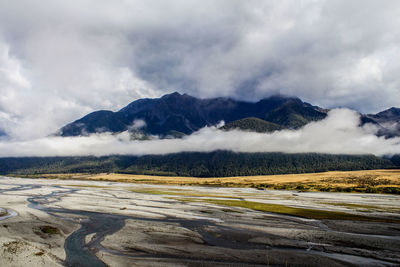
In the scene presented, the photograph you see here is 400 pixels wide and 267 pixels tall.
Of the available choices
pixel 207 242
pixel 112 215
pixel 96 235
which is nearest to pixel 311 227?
pixel 207 242

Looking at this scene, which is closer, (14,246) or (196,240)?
(14,246)

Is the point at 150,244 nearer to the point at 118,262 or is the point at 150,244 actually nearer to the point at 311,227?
the point at 118,262

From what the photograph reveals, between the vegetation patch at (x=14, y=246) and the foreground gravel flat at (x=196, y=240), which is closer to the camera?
the foreground gravel flat at (x=196, y=240)

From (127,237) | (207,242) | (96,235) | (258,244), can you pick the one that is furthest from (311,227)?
(96,235)

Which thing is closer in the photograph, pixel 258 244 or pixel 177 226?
pixel 258 244

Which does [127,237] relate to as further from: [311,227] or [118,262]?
[311,227]

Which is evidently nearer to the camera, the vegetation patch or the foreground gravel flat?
the foreground gravel flat

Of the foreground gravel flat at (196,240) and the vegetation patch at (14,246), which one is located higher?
the vegetation patch at (14,246)

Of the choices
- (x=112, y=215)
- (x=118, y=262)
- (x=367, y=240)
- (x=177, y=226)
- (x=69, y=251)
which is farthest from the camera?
(x=112, y=215)

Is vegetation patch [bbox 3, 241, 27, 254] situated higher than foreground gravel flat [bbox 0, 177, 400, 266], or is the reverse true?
vegetation patch [bbox 3, 241, 27, 254]

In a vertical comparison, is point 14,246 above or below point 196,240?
above

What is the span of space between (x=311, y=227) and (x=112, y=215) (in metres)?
39.9

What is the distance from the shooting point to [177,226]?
41.4m

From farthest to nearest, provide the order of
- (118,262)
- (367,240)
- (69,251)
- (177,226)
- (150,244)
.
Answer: (177,226), (367,240), (150,244), (69,251), (118,262)
